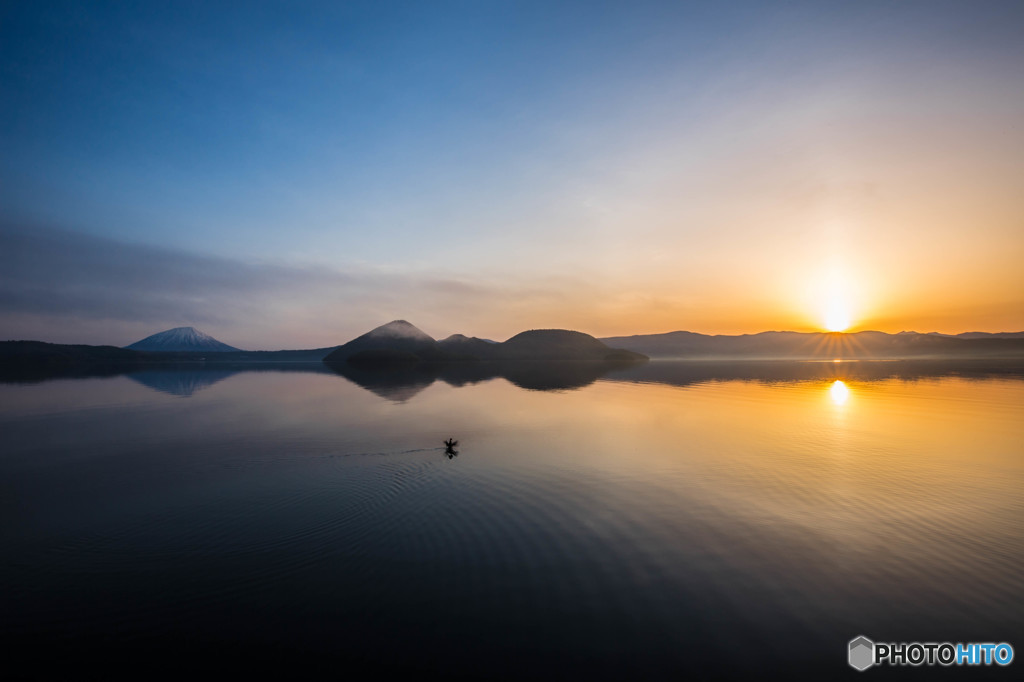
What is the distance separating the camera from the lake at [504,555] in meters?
9.05

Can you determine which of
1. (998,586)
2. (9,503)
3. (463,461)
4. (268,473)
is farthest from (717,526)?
(9,503)

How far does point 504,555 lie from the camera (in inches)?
520

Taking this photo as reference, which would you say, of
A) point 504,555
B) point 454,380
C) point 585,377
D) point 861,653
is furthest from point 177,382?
point 861,653

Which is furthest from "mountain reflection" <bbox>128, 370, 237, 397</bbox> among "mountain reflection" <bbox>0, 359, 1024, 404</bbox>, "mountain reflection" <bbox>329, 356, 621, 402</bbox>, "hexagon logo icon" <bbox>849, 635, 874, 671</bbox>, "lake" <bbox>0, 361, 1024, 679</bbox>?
"hexagon logo icon" <bbox>849, 635, 874, 671</bbox>

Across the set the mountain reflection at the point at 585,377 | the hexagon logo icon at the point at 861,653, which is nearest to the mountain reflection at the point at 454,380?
the mountain reflection at the point at 585,377

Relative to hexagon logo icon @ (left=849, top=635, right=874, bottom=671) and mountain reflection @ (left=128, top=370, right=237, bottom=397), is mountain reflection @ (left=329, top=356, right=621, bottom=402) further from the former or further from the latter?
hexagon logo icon @ (left=849, top=635, right=874, bottom=671)

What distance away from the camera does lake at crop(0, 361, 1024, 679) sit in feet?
29.7

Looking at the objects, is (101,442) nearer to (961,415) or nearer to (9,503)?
(9,503)

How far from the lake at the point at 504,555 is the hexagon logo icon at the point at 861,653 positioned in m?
0.24

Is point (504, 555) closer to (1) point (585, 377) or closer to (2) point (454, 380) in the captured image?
(2) point (454, 380)

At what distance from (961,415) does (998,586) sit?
4258 cm

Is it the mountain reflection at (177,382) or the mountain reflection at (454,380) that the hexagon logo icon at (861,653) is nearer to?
the mountain reflection at (454,380)

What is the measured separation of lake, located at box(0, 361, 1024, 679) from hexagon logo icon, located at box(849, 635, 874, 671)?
0.78 feet

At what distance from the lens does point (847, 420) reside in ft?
128
